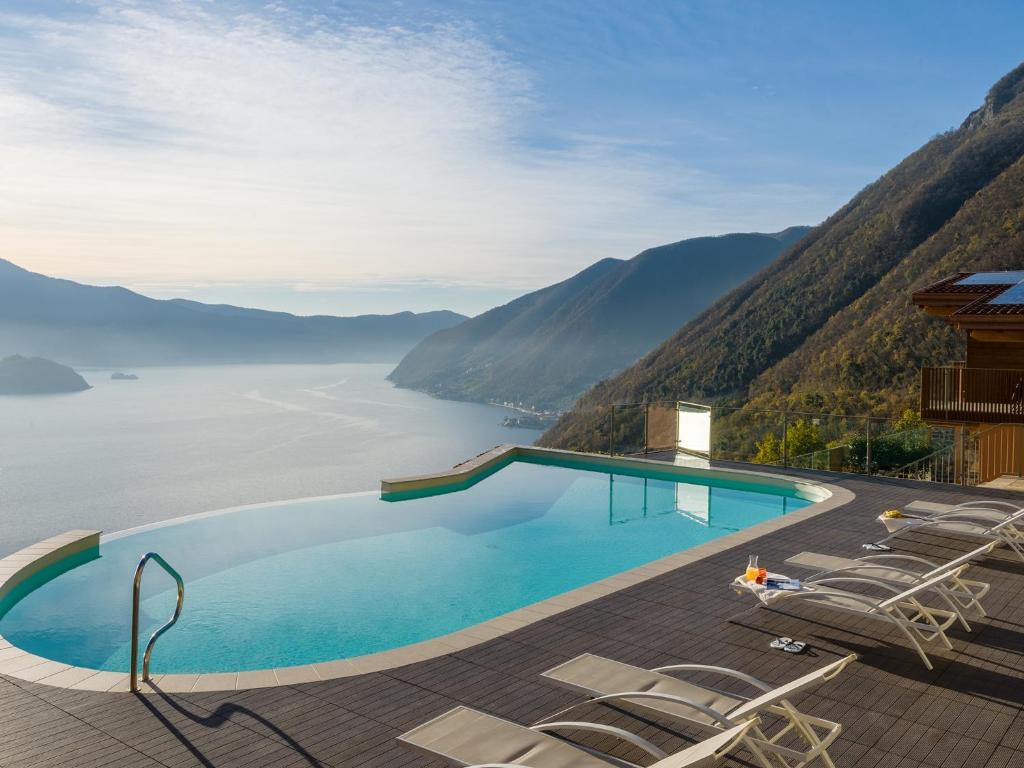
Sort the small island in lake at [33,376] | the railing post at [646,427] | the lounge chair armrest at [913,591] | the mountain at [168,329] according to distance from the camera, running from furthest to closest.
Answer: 1. the mountain at [168,329]
2. the small island in lake at [33,376]
3. the railing post at [646,427]
4. the lounge chair armrest at [913,591]

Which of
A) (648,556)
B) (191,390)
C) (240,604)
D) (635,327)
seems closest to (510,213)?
(648,556)

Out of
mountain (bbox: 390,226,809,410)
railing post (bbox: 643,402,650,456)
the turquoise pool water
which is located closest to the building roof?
the turquoise pool water

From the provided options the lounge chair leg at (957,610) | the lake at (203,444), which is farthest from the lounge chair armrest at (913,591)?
the lake at (203,444)

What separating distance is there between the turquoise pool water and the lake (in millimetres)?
28752

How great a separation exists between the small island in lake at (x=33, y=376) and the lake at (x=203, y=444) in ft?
8.72

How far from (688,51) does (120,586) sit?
1869 cm

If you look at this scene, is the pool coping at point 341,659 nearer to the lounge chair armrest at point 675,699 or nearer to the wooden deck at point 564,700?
the wooden deck at point 564,700

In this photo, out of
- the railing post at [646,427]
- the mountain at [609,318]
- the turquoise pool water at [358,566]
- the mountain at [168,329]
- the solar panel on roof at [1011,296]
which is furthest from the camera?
the mountain at [168,329]

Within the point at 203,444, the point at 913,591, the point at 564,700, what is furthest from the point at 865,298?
the point at 203,444

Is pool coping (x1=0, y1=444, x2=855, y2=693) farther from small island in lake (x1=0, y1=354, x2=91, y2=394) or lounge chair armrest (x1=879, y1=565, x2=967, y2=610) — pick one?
small island in lake (x1=0, y1=354, x2=91, y2=394)

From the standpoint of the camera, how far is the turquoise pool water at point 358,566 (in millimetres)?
7141

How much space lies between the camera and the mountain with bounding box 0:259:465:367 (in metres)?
130

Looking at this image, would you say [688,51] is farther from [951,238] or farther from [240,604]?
[951,238]

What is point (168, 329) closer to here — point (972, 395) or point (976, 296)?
point (976, 296)
